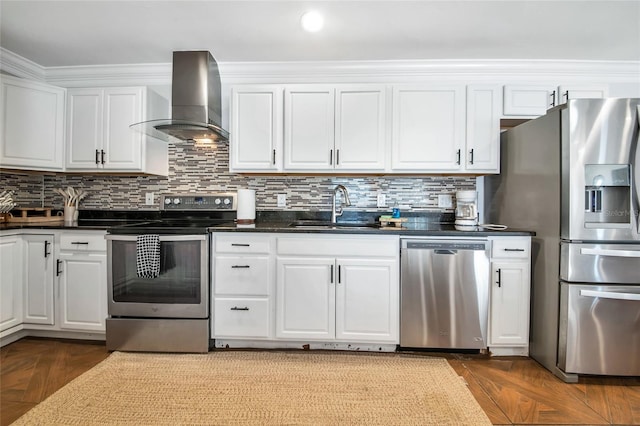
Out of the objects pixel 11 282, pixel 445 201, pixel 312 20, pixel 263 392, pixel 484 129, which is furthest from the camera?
pixel 445 201

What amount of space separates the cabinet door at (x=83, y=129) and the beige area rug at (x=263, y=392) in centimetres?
176

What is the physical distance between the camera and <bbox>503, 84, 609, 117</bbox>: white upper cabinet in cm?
256

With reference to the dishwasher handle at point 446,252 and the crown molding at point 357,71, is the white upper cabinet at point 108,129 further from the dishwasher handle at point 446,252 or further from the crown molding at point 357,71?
the dishwasher handle at point 446,252

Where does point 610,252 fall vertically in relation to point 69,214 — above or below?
below

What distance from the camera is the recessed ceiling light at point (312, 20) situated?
2051 millimetres

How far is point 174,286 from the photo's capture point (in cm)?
225

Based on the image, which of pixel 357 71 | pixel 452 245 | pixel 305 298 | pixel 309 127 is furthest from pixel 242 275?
pixel 357 71

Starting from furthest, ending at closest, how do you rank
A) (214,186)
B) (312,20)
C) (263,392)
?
(214,186) < (312,20) < (263,392)

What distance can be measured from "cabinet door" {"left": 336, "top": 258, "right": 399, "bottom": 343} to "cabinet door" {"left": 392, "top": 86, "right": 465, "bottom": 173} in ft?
3.00

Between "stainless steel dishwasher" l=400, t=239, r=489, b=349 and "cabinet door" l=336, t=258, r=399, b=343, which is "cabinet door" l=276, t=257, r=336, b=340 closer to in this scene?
"cabinet door" l=336, t=258, r=399, b=343

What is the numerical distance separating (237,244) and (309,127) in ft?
→ 3.80

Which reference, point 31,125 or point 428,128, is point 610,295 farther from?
point 31,125

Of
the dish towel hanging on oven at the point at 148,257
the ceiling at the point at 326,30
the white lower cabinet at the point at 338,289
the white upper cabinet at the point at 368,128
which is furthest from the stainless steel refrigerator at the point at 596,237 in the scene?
the dish towel hanging on oven at the point at 148,257

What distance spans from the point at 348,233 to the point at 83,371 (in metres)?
2.10
